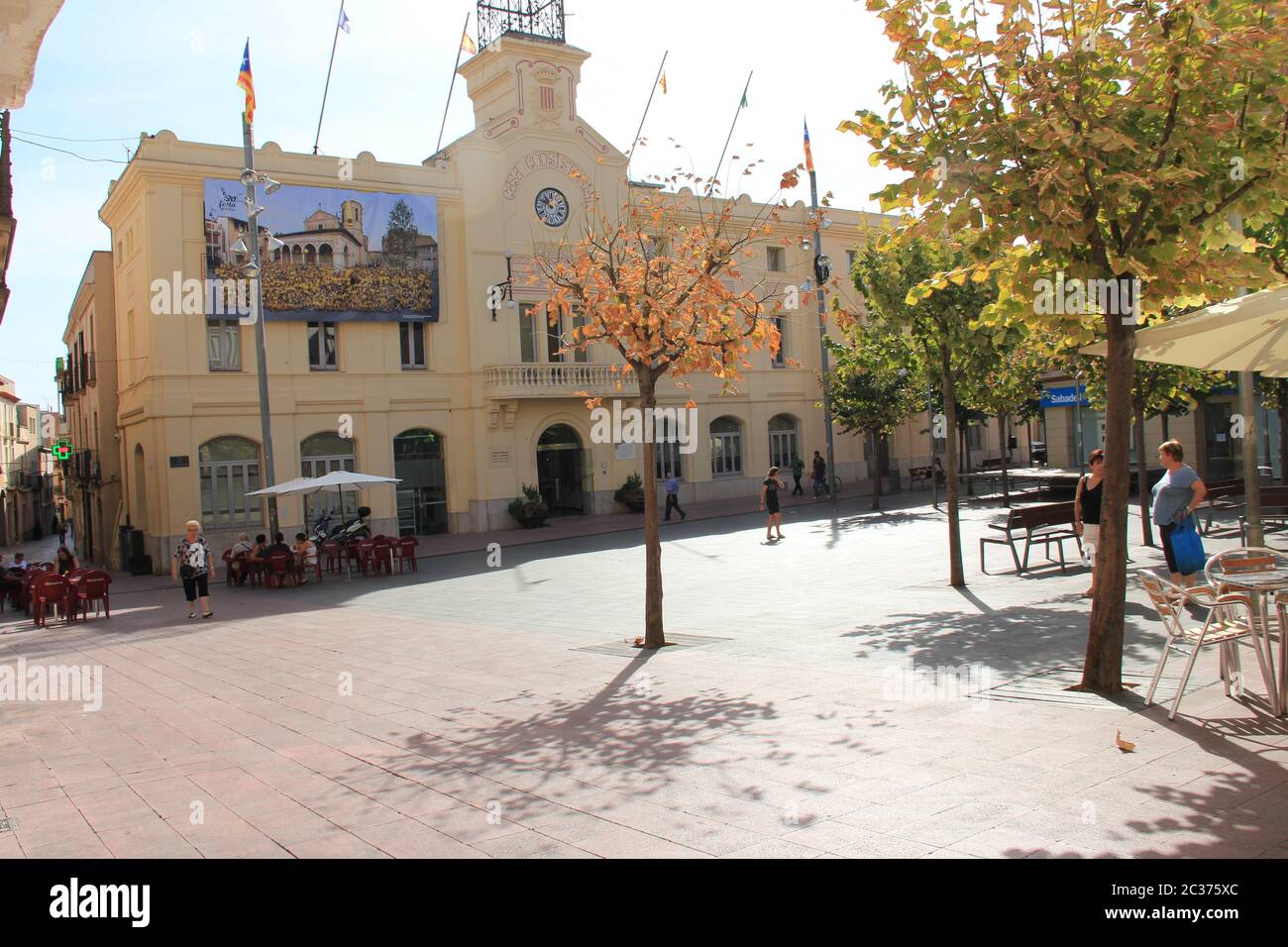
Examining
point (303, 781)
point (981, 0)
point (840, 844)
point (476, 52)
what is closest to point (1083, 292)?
point (981, 0)

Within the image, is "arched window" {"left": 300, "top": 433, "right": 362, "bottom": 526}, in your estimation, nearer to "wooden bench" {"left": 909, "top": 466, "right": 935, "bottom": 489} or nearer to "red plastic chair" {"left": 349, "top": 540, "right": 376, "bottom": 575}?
"red plastic chair" {"left": 349, "top": 540, "right": 376, "bottom": 575}

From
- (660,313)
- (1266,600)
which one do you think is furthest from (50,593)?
(1266,600)

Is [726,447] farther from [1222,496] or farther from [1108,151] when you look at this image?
[1108,151]

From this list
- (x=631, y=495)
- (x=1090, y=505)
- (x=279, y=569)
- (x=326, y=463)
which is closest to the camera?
(x=1090, y=505)

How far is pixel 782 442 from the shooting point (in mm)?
42969

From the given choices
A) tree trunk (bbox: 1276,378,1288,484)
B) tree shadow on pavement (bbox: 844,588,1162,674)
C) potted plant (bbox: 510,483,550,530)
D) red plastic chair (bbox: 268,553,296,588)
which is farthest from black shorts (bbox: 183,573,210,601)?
tree trunk (bbox: 1276,378,1288,484)

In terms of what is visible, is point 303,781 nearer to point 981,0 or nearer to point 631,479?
point 981,0

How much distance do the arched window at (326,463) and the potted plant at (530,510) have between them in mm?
5144

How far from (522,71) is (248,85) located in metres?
12.0

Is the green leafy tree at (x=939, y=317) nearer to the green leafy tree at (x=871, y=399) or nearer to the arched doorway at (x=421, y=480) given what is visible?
the green leafy tree at (x=871, y=399)

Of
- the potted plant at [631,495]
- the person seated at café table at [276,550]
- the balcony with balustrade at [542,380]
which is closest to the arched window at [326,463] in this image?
the balcony with balustrade at [542,380]

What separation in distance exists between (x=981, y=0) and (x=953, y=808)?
5.59 meters

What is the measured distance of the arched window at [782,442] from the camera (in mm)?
42594

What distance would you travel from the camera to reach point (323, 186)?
31.2m
